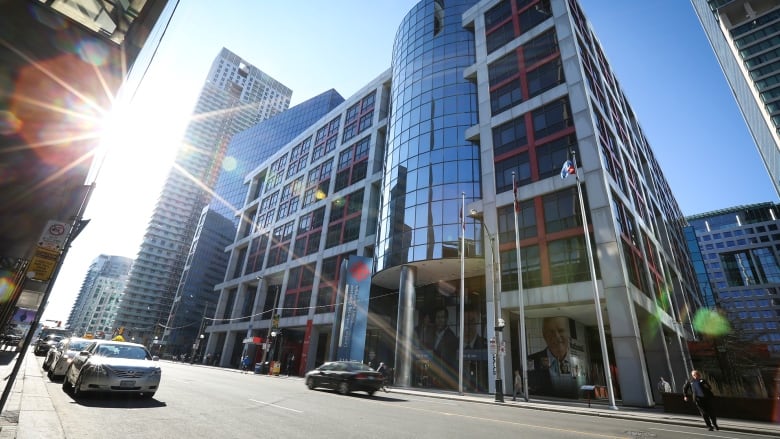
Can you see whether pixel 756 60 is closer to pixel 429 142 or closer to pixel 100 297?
pixel 429 142

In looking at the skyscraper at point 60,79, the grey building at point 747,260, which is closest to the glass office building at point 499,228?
the skyscraper at point 60,79

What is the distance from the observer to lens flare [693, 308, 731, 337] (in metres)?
42.7

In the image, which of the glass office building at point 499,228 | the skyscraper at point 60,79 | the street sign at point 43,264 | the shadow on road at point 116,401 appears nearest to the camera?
the skyscraper at point 60,79

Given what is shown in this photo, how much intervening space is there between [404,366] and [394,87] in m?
31.9

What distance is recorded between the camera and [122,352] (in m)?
10.4

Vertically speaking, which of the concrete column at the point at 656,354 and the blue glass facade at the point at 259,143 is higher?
the blue glass facade at the point at 259,143

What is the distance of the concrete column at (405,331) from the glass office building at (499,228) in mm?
127

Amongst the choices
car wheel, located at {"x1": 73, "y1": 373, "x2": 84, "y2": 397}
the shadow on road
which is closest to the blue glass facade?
car wheel, located at {"x1": 73, "y1": 373, "x2": 84, "y2": 397}

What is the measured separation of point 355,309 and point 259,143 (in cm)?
10428

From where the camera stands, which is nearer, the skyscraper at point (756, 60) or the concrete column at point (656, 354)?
the concrete column at point (656, 354)

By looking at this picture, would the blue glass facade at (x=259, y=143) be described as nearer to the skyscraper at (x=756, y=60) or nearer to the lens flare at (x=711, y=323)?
the lens flare at (x=711, y=323)

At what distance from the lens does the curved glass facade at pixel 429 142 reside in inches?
1296

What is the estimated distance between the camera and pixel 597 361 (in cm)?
3238

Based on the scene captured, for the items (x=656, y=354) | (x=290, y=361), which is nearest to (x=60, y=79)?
(x=656, y=354)
